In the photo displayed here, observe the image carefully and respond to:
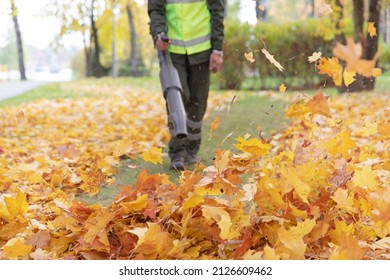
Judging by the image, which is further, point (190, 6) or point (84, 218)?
point (190, 6)

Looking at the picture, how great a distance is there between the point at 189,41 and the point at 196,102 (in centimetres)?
49

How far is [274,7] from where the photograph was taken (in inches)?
1740

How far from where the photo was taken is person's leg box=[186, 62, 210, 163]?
4.14m

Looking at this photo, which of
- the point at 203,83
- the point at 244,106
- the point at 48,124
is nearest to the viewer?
the point at 203,83

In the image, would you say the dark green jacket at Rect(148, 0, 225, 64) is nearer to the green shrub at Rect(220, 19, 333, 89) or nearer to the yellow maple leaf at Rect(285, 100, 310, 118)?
the yellow maple leaf at Rect(285, 100, 310, 118)

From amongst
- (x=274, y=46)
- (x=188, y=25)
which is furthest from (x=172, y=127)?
(x=274, y=46)

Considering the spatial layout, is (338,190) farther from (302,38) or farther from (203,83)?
(302,38)

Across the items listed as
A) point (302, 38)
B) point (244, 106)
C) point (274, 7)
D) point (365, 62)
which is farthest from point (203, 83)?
point (274, 7)

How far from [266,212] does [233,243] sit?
0.19 meters

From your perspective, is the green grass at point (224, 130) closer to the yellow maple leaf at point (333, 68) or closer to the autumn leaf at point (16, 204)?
the yellow maple leaf at point (333, 68)

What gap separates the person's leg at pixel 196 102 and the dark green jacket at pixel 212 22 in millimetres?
104

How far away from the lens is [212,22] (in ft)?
13.1

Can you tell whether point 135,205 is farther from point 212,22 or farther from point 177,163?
point 212,22

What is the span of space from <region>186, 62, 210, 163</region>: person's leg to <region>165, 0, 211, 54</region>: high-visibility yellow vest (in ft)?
0.63
